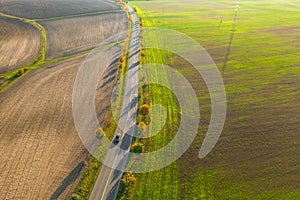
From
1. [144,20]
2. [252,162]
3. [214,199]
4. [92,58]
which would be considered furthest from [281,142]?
[144,20]

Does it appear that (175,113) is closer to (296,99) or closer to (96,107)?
(96,107)

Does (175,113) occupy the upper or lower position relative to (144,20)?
lower

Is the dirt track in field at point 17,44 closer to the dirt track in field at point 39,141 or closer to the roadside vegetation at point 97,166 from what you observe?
the dirt track in field at point 39,141

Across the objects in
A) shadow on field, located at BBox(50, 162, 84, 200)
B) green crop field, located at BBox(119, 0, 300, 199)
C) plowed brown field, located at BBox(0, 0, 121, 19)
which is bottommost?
shadow on field, located at BBox(50, 162, 84, 200)

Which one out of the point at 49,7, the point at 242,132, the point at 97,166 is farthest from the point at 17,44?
the point at 242,132

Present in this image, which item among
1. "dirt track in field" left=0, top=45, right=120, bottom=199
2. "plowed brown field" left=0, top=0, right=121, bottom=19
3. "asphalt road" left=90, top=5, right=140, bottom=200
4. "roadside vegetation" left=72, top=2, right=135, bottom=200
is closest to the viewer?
"roadside vegetation" left=72, top=2, right=135, bottom=200

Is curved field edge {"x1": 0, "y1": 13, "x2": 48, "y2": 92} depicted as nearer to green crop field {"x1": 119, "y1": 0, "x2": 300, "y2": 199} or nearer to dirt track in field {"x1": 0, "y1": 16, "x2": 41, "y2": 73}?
dirt track in field {"x1": 0, "y1": 16, "x2": 41, "y2": 73}

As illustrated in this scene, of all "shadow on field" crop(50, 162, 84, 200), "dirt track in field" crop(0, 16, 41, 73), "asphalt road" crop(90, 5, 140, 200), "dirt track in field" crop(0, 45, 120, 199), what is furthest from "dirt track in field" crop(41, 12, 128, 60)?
"shadow on field" crop(50, 162, 84, 200)
